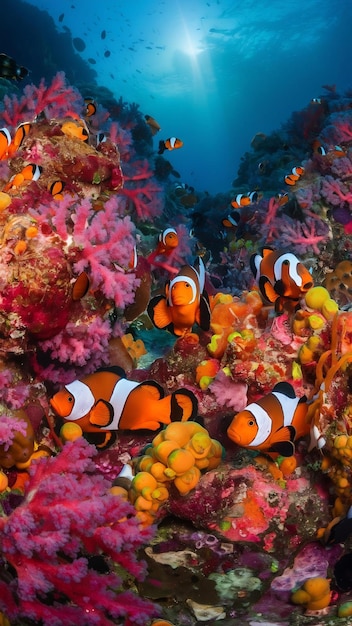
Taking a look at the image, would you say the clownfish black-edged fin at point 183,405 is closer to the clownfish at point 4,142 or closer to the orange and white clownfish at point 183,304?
the orange and white clownfish at point 183,304

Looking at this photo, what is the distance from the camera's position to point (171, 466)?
7.08 feet

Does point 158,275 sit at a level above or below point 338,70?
below

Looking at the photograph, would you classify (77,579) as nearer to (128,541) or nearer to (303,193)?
(128,541)

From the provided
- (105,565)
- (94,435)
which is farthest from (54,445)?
(105,565)

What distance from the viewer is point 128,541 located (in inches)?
76.2

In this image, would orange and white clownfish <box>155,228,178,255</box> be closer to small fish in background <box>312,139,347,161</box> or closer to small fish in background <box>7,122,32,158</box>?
small fish in background <box>7,122,32,158</box>

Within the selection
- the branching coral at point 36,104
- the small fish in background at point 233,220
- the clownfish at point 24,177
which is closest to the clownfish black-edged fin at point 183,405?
the clownfish at point 24,177

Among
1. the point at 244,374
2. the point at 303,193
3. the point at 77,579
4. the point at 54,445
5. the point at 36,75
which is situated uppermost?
the point at 36,75

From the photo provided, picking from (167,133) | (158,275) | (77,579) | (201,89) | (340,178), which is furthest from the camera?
(167,133)

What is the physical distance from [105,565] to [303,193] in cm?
580

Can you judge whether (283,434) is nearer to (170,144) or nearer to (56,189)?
(56,189)

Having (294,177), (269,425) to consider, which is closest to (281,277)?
(269,425)

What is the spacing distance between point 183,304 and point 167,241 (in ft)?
5.10

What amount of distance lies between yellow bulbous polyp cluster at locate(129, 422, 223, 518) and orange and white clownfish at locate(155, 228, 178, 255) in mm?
2440
